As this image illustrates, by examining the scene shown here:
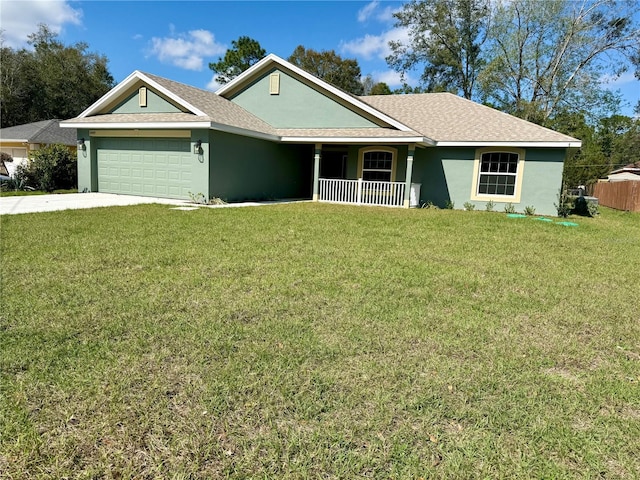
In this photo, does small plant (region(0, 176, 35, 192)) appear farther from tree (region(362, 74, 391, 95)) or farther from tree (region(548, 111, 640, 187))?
tree (region(362, 74, 391, 95))

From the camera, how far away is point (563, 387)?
2.74 m

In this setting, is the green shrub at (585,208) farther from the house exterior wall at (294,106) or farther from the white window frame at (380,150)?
the house exterior wall at (294,106)

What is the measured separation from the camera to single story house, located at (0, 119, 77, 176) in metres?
21.6

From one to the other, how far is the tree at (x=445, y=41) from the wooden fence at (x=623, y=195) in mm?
13160

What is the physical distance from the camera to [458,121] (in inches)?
652

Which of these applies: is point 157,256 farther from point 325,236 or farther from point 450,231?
point 450,231

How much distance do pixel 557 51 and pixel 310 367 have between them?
31.0 m

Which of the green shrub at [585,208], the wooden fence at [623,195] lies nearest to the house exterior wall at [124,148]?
the green shrub at [585,208]

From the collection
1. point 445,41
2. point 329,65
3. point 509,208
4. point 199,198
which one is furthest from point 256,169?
point 329,65

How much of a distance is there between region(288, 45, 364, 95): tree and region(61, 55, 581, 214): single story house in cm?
2383

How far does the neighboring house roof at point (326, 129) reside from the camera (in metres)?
13.7

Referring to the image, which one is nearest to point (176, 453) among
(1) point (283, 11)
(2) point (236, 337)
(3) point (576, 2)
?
(2) point (236, 337)

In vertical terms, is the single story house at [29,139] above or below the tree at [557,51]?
below

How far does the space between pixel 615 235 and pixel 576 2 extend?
22.4 meters
